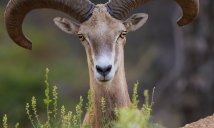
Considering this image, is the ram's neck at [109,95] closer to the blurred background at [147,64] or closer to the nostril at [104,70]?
the nostril at [104,70]

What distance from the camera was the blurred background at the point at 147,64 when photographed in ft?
96.5

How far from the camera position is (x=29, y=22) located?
4634 centimetres

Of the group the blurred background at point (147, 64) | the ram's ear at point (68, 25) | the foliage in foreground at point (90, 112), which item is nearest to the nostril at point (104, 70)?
the foliage in foreground at point (90, 112)

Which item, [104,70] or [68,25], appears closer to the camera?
[104,70]

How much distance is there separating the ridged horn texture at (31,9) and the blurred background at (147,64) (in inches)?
575

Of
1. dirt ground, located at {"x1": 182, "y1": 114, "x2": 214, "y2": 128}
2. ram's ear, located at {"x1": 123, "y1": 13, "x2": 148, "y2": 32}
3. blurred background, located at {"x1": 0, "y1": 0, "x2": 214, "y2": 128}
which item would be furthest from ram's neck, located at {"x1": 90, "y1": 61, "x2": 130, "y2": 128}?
blurred background, located at {"x1": 0, "y1": 0, "x2": 214, "y2": 128}

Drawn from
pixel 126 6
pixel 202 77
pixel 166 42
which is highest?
pixel 166 42

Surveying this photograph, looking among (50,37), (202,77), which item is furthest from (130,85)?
(202,77)

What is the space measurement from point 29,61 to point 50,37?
4.43 m

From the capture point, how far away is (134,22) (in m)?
14.3

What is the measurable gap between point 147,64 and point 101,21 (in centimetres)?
3146

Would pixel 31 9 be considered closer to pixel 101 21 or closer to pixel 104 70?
pixel 101 21

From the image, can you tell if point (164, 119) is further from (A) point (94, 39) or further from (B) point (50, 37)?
(A) point (94, 39)

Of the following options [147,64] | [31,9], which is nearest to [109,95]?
[31,9]
